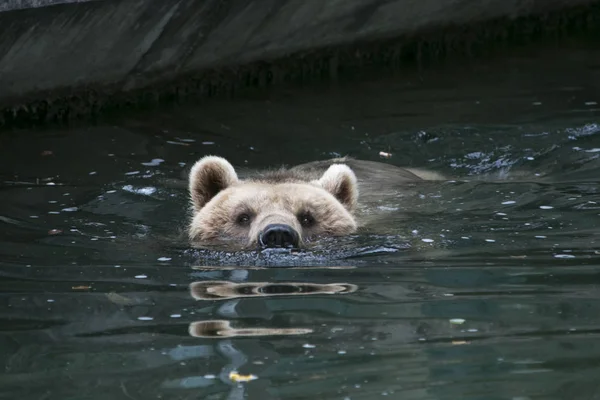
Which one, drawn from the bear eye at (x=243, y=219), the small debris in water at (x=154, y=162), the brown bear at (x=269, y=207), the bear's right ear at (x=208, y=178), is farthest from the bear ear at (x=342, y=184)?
the small debris in water at (x=154, y=162)

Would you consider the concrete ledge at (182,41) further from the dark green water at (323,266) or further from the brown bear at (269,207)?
the brown bear at (269,207)

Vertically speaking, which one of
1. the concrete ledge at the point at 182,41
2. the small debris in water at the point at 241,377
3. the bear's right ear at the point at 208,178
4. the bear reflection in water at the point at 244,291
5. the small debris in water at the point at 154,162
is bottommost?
the bear reflection in water at the point at 244,291

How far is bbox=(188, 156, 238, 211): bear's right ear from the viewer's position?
721 cm

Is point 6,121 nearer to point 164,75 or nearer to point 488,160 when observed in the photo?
point 164,75

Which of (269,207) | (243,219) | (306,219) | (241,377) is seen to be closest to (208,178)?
(243,219)

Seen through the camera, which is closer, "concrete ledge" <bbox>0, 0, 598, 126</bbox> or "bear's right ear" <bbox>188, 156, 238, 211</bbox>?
"bear's right ear" <bbox>188, 156, 238, 211</bbox>

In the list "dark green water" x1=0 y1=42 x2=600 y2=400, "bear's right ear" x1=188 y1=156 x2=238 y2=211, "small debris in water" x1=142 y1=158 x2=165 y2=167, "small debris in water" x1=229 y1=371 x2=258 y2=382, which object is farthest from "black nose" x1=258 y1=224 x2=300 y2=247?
"small debris in water" x1=142 y1=158 x2=165 y2=167

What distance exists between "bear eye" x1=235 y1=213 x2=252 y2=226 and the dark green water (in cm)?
37

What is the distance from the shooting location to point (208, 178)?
24.0 feet

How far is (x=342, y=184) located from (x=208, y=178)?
2.91 feet

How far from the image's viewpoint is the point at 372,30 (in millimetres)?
12164

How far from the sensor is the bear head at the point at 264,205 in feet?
22.1

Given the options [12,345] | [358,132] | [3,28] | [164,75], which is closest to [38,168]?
[3,28]

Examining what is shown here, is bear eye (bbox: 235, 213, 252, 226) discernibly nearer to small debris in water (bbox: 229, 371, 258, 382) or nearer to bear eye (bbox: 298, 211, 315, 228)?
bear eye (bbox: 298, 211, 315, 228)
